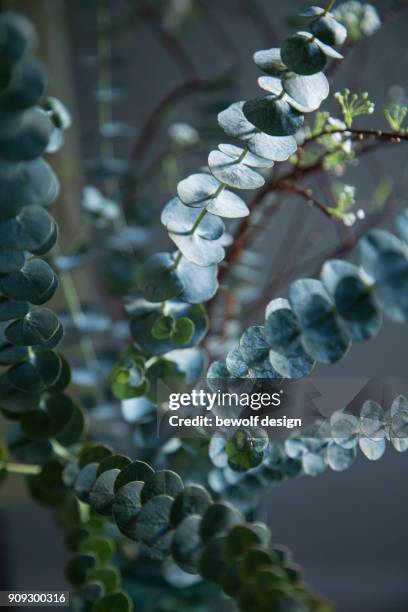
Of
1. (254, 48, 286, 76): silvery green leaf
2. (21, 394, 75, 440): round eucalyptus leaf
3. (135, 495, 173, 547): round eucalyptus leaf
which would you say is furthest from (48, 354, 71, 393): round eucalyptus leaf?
(254, 48, 286, 76): silvery green leaf

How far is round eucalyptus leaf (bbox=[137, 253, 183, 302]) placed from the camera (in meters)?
0.39

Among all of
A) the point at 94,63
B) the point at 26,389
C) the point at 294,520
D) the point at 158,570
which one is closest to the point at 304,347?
the point at 26,389

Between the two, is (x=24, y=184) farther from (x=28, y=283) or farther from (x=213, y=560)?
(x=213, y=560)

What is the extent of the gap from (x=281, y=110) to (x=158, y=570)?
0.45 metres

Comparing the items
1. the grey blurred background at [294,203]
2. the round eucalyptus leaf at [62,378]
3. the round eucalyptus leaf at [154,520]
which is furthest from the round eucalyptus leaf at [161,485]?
the grey blurred background at [294,203]

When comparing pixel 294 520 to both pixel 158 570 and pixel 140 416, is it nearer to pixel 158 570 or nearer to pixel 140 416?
pixel 158 570

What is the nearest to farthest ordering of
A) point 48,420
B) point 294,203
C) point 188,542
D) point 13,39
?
1. point 13,39
2. point 188,542
3. point 48,420
4. point 294,203

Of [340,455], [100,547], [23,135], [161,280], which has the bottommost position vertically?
[100,547]

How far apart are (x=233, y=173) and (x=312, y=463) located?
191 mm

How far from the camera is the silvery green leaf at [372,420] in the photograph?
379mm

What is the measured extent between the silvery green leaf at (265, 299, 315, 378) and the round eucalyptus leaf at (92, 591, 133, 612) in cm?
18

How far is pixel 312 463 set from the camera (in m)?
0.42

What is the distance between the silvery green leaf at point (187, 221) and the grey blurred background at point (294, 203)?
1.55ft

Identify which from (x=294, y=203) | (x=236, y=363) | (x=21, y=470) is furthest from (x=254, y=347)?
(x=294, y=203)
